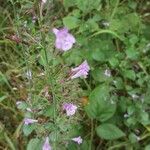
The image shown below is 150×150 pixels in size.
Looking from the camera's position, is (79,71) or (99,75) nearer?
(79,71)

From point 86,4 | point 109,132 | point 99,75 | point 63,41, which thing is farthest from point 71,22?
point 63,41

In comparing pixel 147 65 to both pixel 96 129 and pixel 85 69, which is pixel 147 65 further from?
pixel 85 69

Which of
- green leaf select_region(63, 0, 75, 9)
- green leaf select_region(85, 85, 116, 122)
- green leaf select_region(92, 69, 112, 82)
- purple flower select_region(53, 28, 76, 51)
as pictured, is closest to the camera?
purple flower select_region(53, 28, 76, 51)

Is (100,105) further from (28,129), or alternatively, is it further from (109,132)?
(28,129)

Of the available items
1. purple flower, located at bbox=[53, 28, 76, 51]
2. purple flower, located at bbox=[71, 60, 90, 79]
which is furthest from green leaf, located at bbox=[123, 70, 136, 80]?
purple flower, located at bbox=[53, 28, 76, 51]

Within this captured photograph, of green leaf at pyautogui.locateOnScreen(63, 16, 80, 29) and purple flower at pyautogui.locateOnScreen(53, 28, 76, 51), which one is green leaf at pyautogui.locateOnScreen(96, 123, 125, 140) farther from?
purple flower at pyautogui.locateOnScreen(53, 28, 76, 51)

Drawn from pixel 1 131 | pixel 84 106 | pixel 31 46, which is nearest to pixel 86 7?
pixel 84 106
